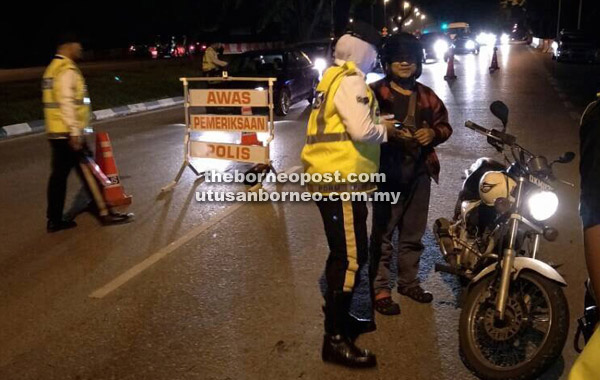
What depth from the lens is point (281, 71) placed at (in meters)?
15.3

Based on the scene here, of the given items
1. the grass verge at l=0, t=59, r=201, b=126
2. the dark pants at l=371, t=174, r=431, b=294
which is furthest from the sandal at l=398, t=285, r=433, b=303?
the grass verge at l=0, t=59, r=201, b=126

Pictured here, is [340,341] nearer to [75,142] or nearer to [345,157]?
[345,157]

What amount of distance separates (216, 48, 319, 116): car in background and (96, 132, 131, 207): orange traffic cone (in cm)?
758

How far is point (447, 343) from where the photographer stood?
373 centimetres

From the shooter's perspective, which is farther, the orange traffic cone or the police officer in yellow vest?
the orange traffic cone

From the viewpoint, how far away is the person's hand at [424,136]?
3.83 metres

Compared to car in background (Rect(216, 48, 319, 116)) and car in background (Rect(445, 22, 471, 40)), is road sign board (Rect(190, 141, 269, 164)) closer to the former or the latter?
Result: car in background (Rect(216, 48, 319, 116))

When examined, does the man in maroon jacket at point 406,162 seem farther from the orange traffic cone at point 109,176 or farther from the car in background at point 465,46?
the car in background at point 465,46

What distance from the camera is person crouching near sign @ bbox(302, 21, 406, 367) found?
322 cm

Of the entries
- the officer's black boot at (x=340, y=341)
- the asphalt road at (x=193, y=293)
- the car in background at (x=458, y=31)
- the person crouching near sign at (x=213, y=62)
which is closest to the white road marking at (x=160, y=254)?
the asphalt road at (x=193, y=293)

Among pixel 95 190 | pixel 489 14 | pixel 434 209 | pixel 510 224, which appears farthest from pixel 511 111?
pixel 489 14

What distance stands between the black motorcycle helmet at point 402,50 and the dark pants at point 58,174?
12.1ft

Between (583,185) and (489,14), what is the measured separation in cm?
12974

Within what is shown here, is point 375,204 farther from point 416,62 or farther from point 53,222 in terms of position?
point 53,222
